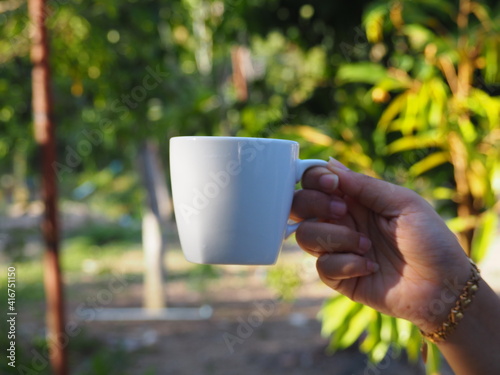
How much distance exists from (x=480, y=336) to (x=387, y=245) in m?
0.20

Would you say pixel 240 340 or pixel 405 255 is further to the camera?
pixel 240 340

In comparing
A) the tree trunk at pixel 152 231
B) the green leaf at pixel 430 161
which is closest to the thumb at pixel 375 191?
the green leaf at pixel 430 161

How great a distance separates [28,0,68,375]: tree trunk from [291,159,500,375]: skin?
1.50 meters

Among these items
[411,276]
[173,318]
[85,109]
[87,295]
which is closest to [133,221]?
[87,295]

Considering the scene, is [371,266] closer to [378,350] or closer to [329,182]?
[329,182]

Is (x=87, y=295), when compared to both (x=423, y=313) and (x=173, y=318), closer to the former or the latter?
(x=173, y=318)

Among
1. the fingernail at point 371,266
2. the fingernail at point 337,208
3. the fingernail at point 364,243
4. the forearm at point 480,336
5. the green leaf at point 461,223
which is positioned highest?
the fingernail at point 337,208

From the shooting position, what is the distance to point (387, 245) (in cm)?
102

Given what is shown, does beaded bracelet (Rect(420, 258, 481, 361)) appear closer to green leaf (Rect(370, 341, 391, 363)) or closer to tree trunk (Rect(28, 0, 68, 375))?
green leaf (Rect(370, 341, 391, 363))

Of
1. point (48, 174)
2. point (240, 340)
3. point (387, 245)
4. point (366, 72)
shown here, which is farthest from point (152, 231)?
point (387, 245)

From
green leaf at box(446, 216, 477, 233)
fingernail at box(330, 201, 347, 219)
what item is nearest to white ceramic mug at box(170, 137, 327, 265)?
fingernail at box(330, 201, 347, 219)

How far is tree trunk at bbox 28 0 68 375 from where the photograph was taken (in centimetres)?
223

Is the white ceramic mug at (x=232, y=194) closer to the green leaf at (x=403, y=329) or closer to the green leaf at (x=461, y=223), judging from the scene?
the green leaf at (x=403, y=329)

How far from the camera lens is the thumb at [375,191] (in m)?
0.95
